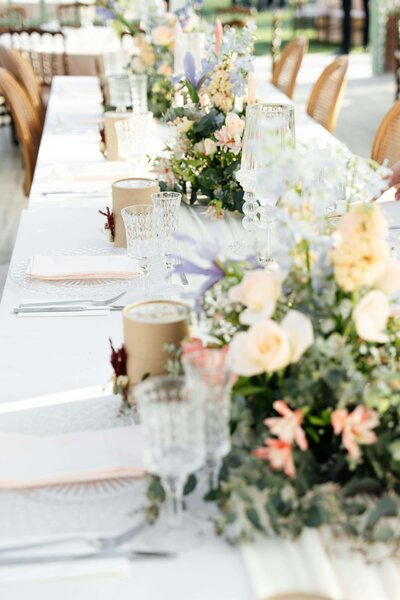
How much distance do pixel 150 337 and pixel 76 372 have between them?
0.83ft

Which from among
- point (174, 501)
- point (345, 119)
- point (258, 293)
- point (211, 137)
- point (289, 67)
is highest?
point (258, 293)

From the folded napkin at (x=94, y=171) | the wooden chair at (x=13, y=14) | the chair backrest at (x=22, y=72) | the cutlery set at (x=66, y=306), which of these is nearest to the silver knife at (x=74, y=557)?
the cutlery set at (x=66, y=306)

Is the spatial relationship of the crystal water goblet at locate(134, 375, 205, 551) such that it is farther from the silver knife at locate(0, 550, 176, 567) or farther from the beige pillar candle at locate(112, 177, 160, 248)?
the beige pillar candle at locate(112, 177, 160, 248)

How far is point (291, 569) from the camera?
1.08 m

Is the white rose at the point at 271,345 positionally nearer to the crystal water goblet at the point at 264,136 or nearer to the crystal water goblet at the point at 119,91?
the crystal water goblet at the point at 264,136

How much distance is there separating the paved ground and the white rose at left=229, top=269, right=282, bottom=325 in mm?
3261

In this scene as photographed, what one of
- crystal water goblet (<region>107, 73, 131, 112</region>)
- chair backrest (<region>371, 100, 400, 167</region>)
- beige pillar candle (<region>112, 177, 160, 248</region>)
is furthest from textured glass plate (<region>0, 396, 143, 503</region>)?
crystal water goblet (<region>107, 73, 131, 112</region>)

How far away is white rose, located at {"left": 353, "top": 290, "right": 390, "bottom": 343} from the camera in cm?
118

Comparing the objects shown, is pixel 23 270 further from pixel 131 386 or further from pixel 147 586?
pixel 147 586

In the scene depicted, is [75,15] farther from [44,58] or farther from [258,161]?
[258,161]

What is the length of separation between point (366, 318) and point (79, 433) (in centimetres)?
44

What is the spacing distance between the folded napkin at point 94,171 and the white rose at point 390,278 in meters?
1.79

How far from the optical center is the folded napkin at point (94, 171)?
294 cm

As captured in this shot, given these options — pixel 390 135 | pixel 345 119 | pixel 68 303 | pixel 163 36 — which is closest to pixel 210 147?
pixel 68 303
